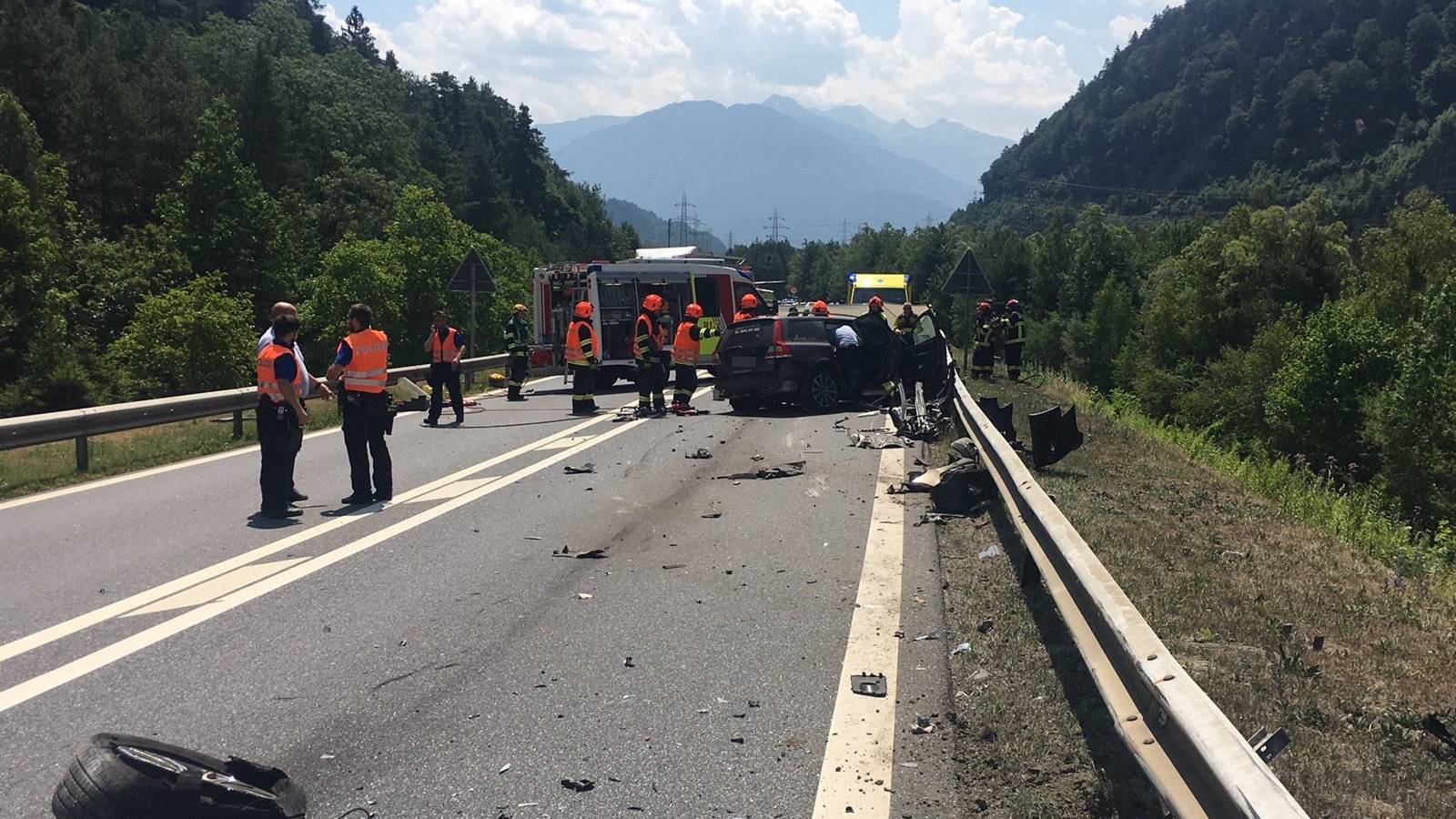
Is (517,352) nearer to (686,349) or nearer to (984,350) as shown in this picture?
(686,349)

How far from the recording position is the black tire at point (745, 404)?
56.5 ft

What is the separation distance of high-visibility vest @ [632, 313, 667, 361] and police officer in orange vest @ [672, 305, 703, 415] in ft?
2.82

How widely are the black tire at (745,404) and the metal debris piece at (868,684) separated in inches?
482

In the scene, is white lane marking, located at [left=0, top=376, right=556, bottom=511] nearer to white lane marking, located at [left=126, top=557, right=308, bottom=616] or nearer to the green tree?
white lane marking, located at [left=126, top=557, right=308, bottom=616]

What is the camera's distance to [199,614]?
5816mm

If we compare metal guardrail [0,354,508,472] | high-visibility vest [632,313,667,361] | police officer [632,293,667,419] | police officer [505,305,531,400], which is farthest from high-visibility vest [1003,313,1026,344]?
metal guardrail [0,354,508,472]

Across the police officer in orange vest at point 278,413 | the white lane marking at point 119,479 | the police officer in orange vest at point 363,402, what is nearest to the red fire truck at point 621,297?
the white lane marking at point 119,479

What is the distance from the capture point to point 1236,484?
10180 mm

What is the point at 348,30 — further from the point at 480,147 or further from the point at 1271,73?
the point at 1271,73

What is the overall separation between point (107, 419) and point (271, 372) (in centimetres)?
427

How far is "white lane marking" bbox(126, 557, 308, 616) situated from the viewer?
5995 mm

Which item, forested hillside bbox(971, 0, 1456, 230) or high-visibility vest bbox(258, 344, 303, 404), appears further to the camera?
forested hillside bbox(971, 0, 1456, 230)

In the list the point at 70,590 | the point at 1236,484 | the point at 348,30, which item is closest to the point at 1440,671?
the point at 1236,484

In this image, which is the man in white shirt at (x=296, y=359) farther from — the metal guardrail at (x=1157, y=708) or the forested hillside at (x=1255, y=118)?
the forested hillside at (x=1255, y=118)
